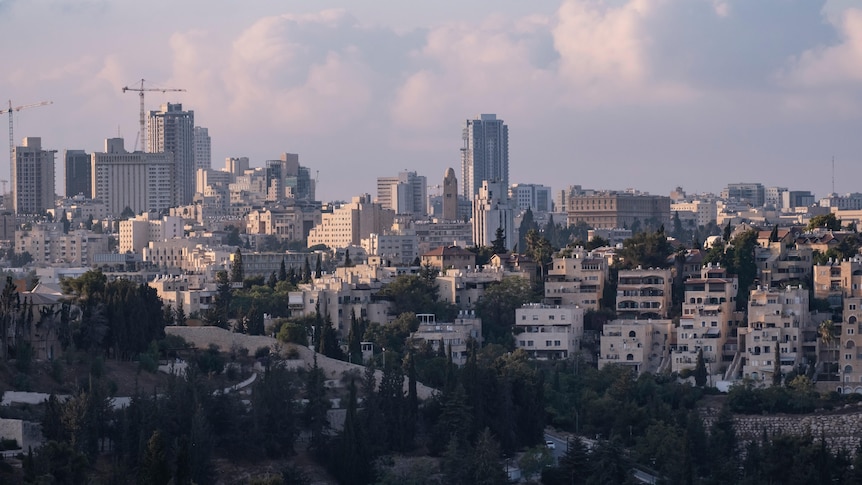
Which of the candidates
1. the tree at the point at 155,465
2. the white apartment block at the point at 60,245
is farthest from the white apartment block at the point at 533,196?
the tree at the point at 155,465

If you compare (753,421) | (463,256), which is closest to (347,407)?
(753,421)

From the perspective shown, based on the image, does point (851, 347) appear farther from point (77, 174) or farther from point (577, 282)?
point (77, 174)

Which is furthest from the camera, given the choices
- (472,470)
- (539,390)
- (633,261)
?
(633,261)

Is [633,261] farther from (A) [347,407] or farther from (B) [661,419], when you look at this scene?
(A) [347,407]

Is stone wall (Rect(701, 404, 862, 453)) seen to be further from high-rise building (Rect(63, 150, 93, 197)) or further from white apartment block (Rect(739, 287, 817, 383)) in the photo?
high-rise building (Rect(63, 150, 93, 197))

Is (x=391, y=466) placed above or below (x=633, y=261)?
below

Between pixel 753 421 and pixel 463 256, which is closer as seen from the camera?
pixel 753 421

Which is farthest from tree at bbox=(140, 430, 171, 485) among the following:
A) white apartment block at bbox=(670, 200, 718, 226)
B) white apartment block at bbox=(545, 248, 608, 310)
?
white apartment block at bbox=(670, 200, 718, 226)

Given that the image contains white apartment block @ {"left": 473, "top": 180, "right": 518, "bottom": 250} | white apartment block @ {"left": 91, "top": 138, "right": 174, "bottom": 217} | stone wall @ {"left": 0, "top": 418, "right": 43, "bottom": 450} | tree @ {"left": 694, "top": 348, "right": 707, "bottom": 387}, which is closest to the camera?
stone wall @ {"left": 0, "top": 418, "right": 43, "bottom": 450}
